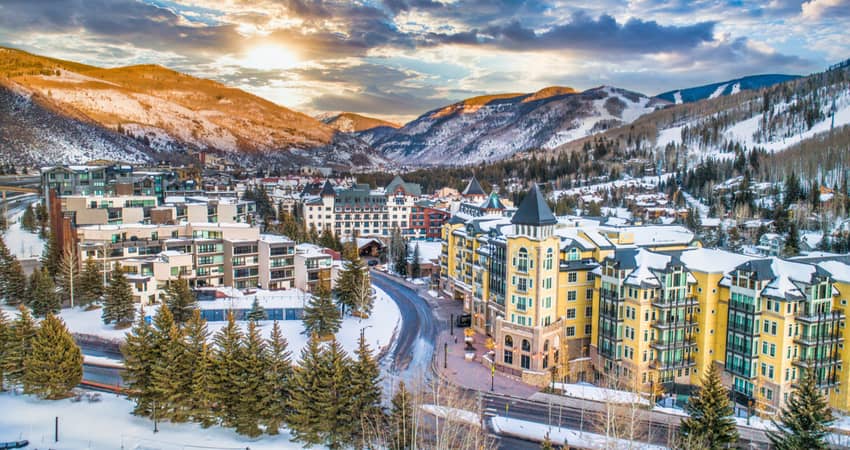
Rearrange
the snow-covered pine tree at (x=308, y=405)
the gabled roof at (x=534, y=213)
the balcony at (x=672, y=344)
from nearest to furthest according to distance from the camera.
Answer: the snow-covered pine tree at (x=308, y=405), the balcony at (x=672, y=344), the gabled roof at (x=534, y=213)

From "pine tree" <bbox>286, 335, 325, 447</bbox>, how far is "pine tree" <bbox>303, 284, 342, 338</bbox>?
20.6m

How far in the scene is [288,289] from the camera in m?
71.9

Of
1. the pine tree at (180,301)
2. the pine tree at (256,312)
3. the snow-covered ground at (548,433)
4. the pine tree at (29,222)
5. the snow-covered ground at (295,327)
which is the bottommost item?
the snow-covered ground at (548,433)

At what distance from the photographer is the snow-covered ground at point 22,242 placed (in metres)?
87.6

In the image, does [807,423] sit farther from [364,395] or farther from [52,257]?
[52,257]

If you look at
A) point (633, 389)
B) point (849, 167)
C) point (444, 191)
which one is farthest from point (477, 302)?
point (849, 167)

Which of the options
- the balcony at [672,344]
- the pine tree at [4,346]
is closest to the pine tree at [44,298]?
the pine tree at [4,346]

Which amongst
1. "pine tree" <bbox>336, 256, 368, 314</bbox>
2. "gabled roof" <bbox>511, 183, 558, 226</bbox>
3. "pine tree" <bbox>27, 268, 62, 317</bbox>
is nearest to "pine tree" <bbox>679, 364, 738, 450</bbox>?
"gabled roof" <bbox>511, 183, 558, 226</bbox>

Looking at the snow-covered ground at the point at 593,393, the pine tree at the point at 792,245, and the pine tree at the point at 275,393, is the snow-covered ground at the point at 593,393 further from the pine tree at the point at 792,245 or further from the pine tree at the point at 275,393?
the pine tree at the point at 792,245

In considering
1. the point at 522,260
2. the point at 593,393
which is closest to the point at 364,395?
the point at 593,393

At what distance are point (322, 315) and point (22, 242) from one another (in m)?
63.5

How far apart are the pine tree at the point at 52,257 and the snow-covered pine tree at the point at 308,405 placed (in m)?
49.4

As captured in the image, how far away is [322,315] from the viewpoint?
5750cm

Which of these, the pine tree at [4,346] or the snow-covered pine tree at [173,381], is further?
the pine tree at [4,346]
